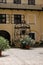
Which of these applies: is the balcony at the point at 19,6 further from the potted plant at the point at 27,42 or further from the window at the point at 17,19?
the potted plant at the point at 27,42

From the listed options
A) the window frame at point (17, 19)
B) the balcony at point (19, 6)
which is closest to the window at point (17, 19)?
the window frame at point (17, 19)

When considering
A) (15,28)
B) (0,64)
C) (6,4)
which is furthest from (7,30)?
(0,64)

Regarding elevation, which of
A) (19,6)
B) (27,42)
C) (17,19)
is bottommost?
(27,42)

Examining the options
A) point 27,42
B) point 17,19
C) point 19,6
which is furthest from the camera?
point 17,19

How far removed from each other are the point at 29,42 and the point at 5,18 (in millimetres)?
5041

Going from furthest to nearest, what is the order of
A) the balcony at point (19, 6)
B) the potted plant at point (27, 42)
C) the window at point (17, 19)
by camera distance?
the window at point (17, 19) < the balcony at point (19, 6) < the potted plant at point (27, 42)

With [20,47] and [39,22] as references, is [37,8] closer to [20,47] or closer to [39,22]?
[39,22]

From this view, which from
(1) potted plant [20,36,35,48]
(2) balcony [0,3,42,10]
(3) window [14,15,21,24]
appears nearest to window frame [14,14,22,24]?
(3) window [14,15,21,24]

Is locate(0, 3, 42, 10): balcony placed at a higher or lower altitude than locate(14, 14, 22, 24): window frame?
higher

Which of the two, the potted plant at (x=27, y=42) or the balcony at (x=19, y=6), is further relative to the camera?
the balcony at (x=19, y=6)

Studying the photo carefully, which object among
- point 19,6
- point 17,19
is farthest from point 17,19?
point 19,6

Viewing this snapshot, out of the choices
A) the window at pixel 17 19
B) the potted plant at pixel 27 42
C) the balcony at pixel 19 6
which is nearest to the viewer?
the potted plant at pixel 27 42

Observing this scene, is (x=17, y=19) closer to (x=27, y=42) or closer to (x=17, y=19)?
(x=17, y=19)

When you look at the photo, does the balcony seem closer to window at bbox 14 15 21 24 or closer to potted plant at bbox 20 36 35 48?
window at bbox 14 15 21 24
